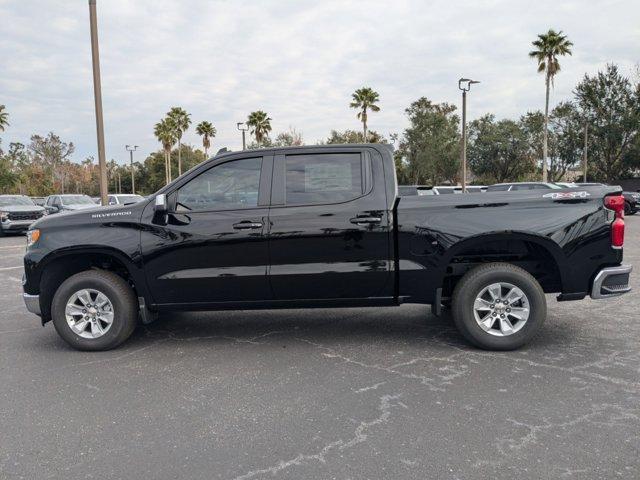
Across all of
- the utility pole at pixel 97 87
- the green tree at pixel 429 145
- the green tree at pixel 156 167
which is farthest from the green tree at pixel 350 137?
the utility pole at pixel 97 87

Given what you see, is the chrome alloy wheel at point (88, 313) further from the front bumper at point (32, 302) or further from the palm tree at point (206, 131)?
the palm tree at point (206, 131)

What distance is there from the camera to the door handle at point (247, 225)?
4.86m

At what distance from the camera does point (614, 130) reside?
44781 mm

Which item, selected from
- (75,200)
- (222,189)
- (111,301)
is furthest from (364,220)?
(75,200)

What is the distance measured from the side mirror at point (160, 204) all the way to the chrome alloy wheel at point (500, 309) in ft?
10.0

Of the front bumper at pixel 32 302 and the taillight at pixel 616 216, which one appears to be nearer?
the taillight at pixel 616 216

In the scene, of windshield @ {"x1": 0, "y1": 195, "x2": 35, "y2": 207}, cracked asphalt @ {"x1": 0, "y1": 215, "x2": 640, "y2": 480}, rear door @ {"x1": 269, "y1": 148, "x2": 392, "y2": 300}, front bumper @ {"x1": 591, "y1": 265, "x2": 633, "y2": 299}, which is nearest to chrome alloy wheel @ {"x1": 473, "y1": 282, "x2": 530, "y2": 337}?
cracked asphalt @ {"x1": 0, "y1": 215, "x2": 640, "y2": 480}

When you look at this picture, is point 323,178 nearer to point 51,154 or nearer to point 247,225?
point 247,225

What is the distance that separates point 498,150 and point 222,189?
51.9m

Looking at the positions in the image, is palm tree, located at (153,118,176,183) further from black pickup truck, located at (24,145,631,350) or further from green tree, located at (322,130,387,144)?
black pickup truck, located at (24,145,631,350)

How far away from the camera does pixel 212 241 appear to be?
4.87 metres

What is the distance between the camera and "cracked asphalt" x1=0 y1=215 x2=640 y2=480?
2943 mm

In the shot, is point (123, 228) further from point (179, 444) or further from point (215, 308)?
point (179, 444)

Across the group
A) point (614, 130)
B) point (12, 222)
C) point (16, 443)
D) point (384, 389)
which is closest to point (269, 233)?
point (384, 389)
